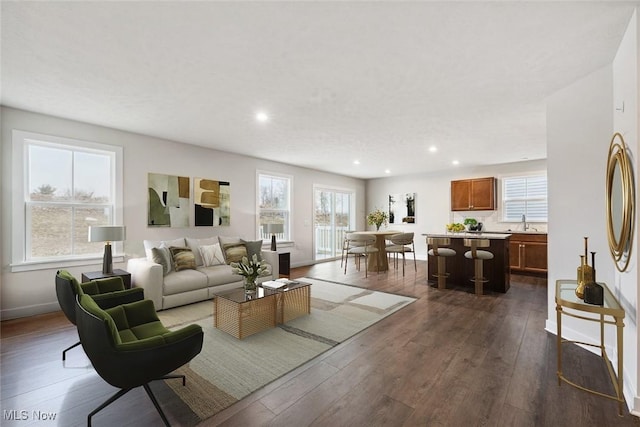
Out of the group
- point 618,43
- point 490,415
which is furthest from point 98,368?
point 618,43

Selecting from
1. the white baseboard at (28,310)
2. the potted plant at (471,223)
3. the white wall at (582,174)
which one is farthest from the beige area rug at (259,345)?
the potted plant at (471,223)

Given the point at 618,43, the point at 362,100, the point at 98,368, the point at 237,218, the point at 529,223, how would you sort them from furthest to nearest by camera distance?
the point at 529,223 < the point at 237,218 < the point at 362,100 < the point at 618,43 < the point at 98,368

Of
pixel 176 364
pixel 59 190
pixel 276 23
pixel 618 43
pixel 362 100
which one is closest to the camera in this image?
pixel 176 364

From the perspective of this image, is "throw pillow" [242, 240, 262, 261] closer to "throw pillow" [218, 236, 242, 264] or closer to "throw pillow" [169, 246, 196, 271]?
"throw pillow" [218, 236, 242, 264]

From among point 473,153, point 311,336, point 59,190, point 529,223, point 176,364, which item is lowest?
point 311,336

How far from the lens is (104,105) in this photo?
348cm

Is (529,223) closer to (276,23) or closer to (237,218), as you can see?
(237,218)

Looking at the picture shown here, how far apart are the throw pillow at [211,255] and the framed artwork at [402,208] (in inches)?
236

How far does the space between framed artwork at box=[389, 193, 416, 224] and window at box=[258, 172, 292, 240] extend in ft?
12.3

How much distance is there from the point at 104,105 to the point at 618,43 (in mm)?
5167

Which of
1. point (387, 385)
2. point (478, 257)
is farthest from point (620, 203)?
point (478, 257)

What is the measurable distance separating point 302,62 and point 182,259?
Result: 332cm

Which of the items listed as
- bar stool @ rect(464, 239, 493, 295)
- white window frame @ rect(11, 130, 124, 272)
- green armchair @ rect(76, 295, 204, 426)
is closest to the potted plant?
bar stool @ rect(464, 239, 493, 295)

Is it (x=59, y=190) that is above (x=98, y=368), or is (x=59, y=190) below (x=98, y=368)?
above
